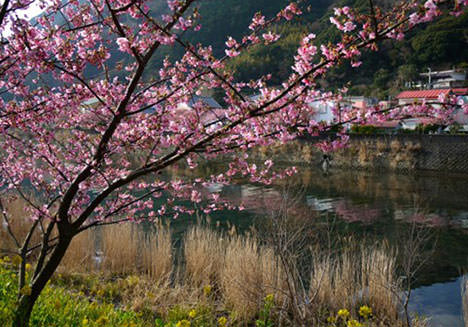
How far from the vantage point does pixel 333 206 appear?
39.6 feet

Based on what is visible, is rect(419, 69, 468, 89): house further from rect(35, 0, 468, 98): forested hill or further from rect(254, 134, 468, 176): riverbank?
rect(254, 134, 468, 176): riverbank

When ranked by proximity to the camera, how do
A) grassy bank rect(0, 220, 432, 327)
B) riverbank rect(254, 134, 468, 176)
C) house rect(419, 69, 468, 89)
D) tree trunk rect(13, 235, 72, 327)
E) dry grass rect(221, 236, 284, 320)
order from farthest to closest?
house rect(419, 69, 468, 89), riverbank rect(254, 134, 468, 176), dry grass rect(221, 236, 284, 320), grassy bank rect(0, 220, 432, 327), tree trunk rect(13, 235, 72, 327)

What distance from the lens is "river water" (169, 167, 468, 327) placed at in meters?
5.88

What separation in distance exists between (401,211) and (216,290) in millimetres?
7774

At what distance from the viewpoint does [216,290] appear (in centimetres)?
520

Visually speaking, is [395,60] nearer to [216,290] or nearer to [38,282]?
[216,290]

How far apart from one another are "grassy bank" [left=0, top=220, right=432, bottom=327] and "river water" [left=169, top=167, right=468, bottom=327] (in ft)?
2.82

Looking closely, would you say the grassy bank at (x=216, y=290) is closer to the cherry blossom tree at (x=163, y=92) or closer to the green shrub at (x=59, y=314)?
the green shrub at (x=59, y=314)

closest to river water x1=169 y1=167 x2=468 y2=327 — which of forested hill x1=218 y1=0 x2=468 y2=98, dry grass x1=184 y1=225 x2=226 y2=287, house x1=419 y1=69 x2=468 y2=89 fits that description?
dry grass x1=184 y1=225 x2=226 y2=287

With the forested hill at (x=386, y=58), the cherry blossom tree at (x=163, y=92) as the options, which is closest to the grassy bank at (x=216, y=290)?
the cherry blossom tree at (x=163, y=92)

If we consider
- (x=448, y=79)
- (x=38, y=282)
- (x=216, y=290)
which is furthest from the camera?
(x=448, y=79)

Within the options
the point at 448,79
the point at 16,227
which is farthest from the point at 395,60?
the point at 16,227

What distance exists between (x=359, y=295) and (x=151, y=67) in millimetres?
59323

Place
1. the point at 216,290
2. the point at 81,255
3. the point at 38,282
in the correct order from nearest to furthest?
the point at 38,282, the point at 216,290, the point at 81,255
